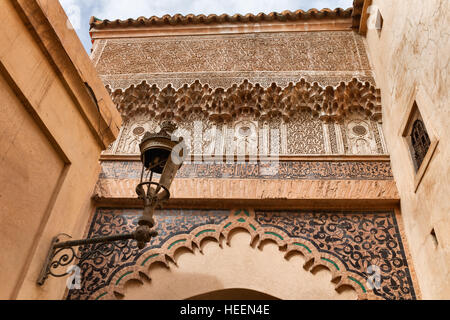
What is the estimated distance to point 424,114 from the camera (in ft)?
9.62

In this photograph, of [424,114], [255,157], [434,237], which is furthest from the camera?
[255,157]

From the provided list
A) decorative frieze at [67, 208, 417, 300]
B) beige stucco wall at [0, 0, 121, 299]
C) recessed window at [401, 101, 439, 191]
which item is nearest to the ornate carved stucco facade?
decorative frieze at [67, 208, 417, 300]

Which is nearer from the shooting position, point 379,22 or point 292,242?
point 292,242

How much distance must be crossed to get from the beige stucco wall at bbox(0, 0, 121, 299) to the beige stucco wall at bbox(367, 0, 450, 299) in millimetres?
2071

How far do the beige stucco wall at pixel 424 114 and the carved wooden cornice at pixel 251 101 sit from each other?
0.51m

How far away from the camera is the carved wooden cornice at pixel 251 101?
14.3 feet

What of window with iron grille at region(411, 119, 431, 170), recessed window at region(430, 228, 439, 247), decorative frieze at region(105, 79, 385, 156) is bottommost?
recessed window at region(430, 228, 439, 247)

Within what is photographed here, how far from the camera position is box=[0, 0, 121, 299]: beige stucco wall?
1.83 meters

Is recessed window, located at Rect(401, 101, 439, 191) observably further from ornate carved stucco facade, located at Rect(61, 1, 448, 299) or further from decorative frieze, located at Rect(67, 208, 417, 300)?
decorative frieze, located at Rect(67, 208, 417, 300)

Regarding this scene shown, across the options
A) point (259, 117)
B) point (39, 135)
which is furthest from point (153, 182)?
point (259, 117)

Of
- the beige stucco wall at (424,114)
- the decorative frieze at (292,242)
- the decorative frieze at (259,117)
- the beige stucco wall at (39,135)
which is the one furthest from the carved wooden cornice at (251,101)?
the beige stucco wall at (39,135)

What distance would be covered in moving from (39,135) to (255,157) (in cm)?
227

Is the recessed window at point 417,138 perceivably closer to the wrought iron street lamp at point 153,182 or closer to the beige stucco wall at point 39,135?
the wrought iron street lamp at point 153,182

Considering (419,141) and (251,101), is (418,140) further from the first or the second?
(251,101)
